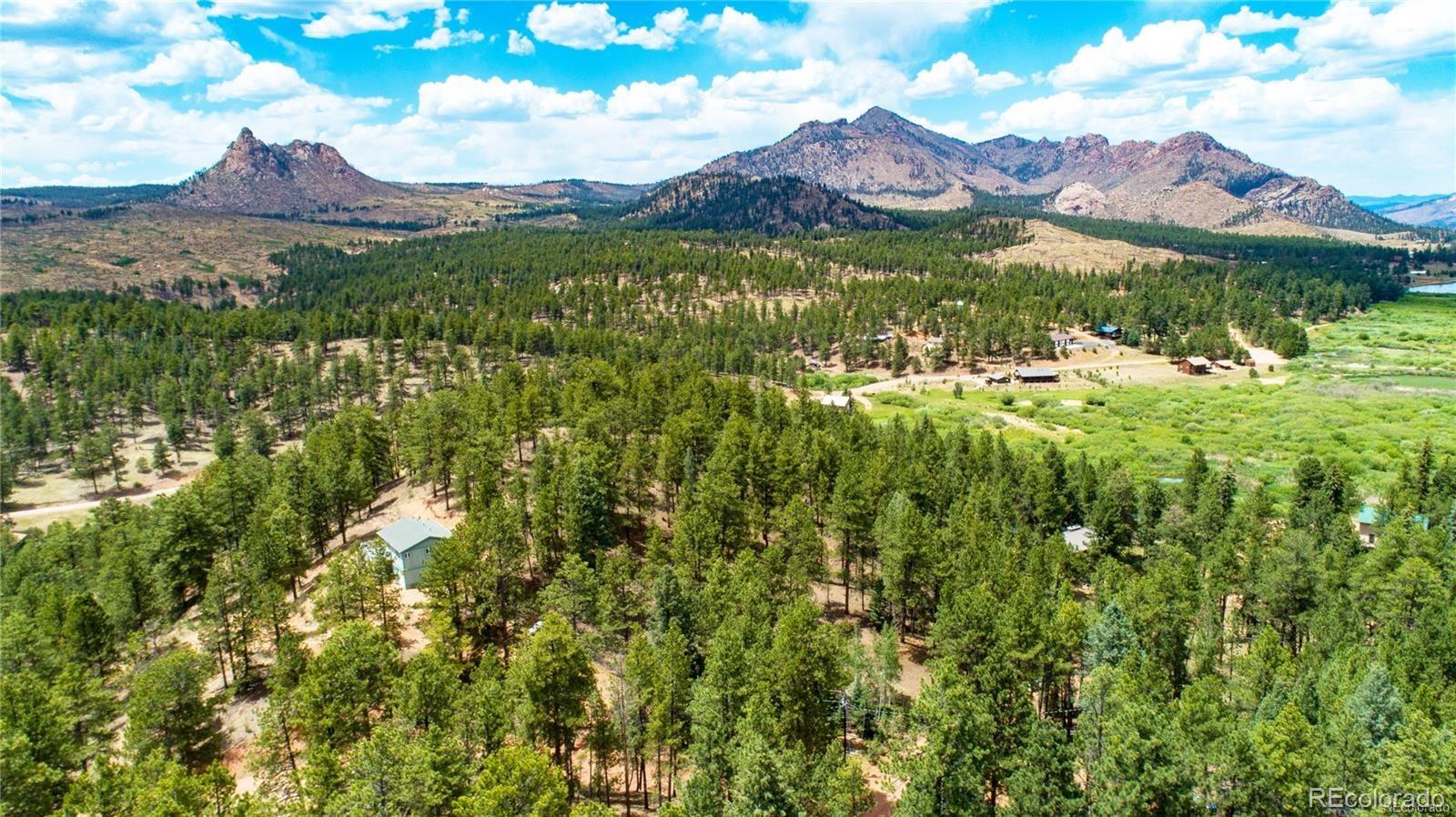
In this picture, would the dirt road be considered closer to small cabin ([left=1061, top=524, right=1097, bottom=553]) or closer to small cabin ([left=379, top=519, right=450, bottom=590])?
small cabin ([left=379, top=519, right=450, bottom=590])

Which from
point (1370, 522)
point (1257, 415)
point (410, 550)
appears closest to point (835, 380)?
point (1257, 415)

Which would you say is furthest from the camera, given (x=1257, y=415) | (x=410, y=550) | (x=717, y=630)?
(x=1257, y=415)

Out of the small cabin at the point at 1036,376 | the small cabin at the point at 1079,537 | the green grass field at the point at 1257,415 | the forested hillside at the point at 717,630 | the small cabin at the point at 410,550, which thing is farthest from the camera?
the small cabin at the point at 1036,376

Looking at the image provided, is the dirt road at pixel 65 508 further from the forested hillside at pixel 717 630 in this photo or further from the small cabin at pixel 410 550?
the small cabin at pixel 410 550

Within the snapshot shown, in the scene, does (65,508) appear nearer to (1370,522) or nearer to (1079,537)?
(1079,537)

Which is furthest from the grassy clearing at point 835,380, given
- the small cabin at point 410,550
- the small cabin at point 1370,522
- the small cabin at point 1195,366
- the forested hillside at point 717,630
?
the small cabin at point 410,550

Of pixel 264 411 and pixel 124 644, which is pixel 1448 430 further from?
pixel 264 411
